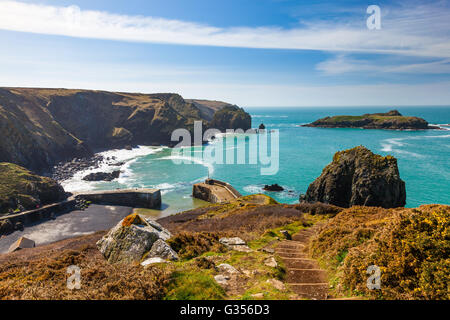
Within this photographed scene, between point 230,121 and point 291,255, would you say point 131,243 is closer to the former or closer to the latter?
point 291,255

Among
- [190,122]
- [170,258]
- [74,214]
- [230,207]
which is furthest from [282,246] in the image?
[190,122]

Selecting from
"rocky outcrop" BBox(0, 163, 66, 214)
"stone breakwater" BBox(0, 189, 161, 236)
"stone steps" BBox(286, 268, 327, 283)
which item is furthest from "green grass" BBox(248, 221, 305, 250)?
"rocky outcrop" BBox(0, 163, 66, 214)

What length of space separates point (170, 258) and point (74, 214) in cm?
4729

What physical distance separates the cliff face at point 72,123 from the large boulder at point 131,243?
256 ft

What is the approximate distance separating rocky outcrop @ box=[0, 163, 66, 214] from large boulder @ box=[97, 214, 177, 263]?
44.8 metres

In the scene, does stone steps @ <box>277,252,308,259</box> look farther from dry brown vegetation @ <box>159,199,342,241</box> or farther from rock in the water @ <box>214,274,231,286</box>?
rock in the water @ <box>214,274,231,286</box>

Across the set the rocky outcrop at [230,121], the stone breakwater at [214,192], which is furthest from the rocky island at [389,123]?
the stone breakwater at [214,192]

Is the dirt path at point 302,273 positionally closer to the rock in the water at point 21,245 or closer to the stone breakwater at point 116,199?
the rock in the water at point 21,245

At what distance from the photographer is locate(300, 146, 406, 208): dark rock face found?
1576 inches

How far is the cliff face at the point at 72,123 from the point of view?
8000cm
